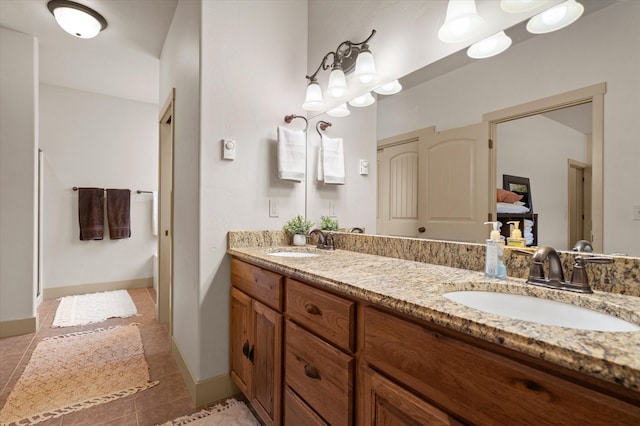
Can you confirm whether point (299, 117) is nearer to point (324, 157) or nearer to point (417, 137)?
point (324, 157)

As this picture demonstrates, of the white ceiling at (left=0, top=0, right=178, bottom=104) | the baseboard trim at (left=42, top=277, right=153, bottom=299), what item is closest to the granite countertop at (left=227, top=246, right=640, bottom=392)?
the white ceiling at (left=0, top=0, right=178, bottom=104)

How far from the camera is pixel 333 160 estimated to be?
215 centimetres

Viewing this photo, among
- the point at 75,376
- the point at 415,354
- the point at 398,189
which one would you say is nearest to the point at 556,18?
the point at 398,189

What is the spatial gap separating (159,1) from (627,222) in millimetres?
2935

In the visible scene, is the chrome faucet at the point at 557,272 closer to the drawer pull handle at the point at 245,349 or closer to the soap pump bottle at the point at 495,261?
the soap pump bottle at the point at 495,261

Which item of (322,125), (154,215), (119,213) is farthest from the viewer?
(154,215)

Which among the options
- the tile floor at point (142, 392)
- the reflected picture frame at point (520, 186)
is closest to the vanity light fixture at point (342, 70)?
the reflected picture frame at point (520, 186)

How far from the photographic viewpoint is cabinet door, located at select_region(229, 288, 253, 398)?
1.62 metres

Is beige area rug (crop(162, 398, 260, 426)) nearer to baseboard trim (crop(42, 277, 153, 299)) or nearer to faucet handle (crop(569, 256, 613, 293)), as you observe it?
faucet handle (crop(569, 256, 613, 293))

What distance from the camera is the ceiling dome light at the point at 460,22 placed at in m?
1.24

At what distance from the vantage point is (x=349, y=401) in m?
0.93

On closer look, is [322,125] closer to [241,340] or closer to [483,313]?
[241,340]

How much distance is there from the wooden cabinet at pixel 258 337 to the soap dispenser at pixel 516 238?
90 cm

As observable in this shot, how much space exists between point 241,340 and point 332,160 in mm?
1258
